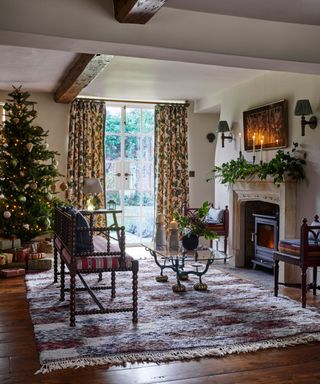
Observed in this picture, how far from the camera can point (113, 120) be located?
852cm

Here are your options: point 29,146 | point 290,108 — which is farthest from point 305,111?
point 29,146

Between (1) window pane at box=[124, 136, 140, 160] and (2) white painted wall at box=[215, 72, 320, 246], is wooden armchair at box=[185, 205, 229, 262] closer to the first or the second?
(2) white painted wall at box=[215, 72, 320, 246]

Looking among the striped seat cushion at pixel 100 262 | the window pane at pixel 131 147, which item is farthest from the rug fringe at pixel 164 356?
the window pane at pixel 131 147

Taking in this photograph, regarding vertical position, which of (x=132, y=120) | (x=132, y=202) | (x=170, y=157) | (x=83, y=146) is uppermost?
(x=132, y=120)

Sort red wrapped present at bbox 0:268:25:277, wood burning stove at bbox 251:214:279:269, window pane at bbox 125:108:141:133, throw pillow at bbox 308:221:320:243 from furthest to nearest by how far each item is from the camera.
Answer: window pane at bbox 125:108:141:133, wood burning stove at bbox 251:214:279:269, red wrapped present at bbox 0:268:25:277, throw pillow at bbox 308:221:320:243

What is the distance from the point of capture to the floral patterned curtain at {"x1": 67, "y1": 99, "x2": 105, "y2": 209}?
26.1 ft

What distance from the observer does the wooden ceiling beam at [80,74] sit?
5.21m

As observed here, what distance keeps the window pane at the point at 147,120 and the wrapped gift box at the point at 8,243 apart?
3267 millimetres

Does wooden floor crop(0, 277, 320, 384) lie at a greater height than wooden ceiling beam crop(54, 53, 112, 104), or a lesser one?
lesser

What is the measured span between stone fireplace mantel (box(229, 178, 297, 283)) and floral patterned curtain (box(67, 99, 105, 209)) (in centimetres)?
244

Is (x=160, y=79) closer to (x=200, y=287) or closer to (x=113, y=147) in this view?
(x=113, y=147)

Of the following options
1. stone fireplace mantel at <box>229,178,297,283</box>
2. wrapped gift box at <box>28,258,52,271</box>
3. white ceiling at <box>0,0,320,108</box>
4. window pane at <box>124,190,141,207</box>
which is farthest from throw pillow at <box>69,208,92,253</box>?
window pane at <box>124,190,141,207</box>

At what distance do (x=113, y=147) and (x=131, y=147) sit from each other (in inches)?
13.3

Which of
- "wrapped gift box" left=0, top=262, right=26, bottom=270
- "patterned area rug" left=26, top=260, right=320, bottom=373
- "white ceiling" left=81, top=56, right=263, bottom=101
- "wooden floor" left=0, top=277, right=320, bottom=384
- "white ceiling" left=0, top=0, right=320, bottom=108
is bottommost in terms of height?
"wooden floor" left=0, top=277, right=320, bottom=384
